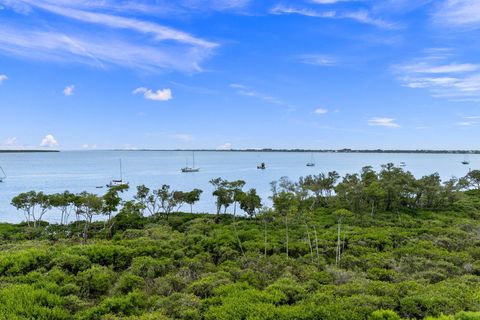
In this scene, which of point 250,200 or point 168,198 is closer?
point 250,200

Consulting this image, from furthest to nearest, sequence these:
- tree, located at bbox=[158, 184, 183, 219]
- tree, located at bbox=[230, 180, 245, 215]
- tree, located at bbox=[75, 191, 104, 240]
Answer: tree, located at bbox=[158, 184, 183, 219]
tree, located at bbox=[230, 180, 245, 215]
tree, located at bbox=[75, 191, 104, 240]

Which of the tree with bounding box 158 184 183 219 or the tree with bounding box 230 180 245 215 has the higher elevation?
the tree with bounding box 230 180 245 215

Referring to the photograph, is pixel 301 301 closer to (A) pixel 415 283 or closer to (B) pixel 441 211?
(A) pixel 415 283

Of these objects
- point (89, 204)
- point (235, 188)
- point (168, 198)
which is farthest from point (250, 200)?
point (89, 204)

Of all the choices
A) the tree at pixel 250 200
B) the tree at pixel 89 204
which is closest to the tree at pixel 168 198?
the tree at pixel 89 204

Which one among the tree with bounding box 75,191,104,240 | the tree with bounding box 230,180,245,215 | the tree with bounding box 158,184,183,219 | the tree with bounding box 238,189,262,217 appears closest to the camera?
the tree with bounding box 75,191,104,240

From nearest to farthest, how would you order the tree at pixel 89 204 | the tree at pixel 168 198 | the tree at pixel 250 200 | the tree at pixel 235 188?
1. the tree at pixel 89 204
2. the tree at pixel 250 200
3. the tree at pixel 235 188
4. the tree at pixel 168 198

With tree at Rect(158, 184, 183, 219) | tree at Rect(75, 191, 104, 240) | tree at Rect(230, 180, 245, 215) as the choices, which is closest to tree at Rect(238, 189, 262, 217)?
tree at Rect(230, 180, 245, 215)

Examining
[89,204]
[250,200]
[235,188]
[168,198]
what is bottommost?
[168,198]

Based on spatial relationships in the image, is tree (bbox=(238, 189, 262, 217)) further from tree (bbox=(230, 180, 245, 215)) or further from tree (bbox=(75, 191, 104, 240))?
tree (bbox=(75, 191, 104, 240))

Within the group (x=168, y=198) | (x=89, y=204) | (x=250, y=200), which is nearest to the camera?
(x=89, y=204)

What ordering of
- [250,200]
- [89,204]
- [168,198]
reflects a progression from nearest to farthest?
1. [89,204]
2. [250,200]
3. [168,198]

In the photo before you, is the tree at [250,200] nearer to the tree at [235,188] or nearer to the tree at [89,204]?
the tree at [235,188]

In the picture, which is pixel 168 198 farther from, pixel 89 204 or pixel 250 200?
pixel 250 200
